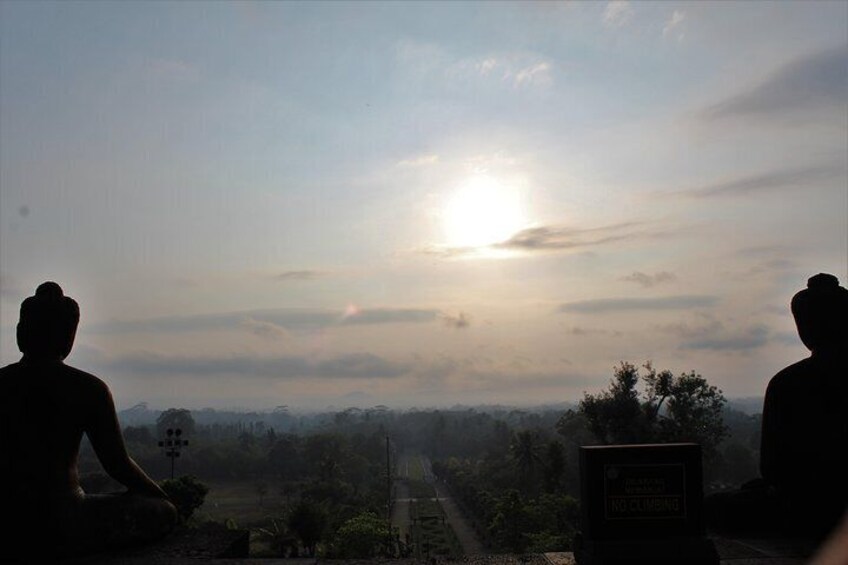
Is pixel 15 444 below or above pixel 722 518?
above

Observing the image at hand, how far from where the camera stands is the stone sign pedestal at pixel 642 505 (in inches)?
229

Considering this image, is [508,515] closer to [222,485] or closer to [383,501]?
[383,501]

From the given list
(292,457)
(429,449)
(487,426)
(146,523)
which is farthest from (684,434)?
(487,426)

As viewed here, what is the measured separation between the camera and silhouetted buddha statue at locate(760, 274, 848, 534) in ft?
20.8

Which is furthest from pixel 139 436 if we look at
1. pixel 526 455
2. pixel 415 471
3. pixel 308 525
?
pixel 308 525

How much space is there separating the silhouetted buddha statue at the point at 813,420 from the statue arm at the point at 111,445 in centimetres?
633

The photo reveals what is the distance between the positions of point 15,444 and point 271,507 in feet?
213

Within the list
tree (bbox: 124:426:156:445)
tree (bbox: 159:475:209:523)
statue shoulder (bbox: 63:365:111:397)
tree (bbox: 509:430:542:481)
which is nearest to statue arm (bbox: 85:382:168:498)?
statue shoulder (bbox: 63:365:111:397)

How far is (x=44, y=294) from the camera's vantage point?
6320mm

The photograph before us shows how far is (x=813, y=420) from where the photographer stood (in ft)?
21.3

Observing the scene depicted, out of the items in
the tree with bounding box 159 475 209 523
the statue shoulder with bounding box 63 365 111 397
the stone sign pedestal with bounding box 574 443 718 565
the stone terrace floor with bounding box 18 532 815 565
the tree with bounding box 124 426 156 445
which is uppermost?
the statue shoulder with bounding box 63 365 111 397

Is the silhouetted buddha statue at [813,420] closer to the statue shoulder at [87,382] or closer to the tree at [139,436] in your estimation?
the statue shoulder at [87,382]

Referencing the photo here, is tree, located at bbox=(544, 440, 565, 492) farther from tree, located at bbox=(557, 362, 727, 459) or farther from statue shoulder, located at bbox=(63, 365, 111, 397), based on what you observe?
statue shoulder, located at bbox=(63, 365, 111, 397)

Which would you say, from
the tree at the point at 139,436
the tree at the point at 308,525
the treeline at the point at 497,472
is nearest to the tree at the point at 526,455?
the treeline at the point at 497,472
